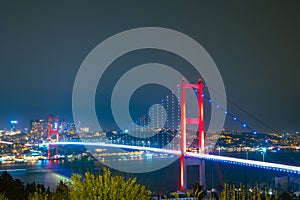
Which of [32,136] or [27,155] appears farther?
[32,136]

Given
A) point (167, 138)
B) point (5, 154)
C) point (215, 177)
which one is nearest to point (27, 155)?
point (5, 154)

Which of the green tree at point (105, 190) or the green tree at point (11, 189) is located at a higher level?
the green tree at point (105, 190)

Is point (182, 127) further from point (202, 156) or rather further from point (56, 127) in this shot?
point (56, 127)

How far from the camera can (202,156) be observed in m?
15.1

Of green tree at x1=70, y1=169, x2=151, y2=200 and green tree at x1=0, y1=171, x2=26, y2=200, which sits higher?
green tree at x1=70, y1=169, x2=151, y2=200

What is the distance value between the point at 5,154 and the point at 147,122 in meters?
14.0

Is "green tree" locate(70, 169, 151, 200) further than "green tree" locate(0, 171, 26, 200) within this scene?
No

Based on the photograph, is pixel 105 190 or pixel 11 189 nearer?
pixel 105 190

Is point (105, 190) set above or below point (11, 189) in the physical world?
above

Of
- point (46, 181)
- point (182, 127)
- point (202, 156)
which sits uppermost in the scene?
point (182, 127)

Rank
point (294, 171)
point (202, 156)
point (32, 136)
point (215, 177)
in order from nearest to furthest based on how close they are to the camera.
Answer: point (294, 171), point (202, 156), point (215, 177), point (32, 136)

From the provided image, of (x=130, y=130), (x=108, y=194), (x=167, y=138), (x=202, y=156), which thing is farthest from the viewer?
(x=130, y=130)

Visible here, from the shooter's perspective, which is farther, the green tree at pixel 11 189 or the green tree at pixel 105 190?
the green tree at pixel 11 189

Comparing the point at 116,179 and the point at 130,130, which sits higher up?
the point at 130,130
